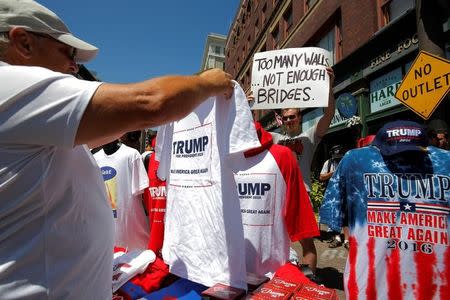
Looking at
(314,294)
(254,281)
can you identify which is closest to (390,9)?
(254,281)

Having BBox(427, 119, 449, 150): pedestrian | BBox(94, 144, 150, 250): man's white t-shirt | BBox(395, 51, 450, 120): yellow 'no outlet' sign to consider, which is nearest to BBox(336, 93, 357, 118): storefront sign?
BBox(427, 119, 449, 150): pedestrian

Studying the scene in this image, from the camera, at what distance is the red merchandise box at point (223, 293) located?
141 cm

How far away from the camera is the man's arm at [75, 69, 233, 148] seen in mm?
980

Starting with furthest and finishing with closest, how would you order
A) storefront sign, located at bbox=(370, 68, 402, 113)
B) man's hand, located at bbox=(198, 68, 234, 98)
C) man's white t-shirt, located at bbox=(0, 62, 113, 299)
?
storefront sign, located at bbox=(370, 68, 402, 113)
man's hand, located at bbox=(198, 68, 234, 98)
man's white t-shirt, located at bbox=(0, 62, 113, 299)

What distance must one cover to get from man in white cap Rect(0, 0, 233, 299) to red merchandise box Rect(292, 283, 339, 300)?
0.77 meters

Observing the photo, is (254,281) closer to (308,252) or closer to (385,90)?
(308,252)

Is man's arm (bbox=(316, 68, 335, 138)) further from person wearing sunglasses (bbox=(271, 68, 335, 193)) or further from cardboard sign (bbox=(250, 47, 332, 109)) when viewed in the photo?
cardboard sign (bbox=(250, 47, 332, 109))

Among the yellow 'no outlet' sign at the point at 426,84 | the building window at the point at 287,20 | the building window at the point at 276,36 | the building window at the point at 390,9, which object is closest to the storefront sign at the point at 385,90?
the building window at the point at 390,9

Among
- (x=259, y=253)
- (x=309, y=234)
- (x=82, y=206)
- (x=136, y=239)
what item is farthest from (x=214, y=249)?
(x=136, y=239)

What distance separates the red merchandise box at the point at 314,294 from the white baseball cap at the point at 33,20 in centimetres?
132

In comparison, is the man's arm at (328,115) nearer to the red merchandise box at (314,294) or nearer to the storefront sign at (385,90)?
the red merchandise box at (314,294)

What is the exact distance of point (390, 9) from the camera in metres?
8.88

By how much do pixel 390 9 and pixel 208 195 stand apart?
940 cm

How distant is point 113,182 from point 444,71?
3488mm
